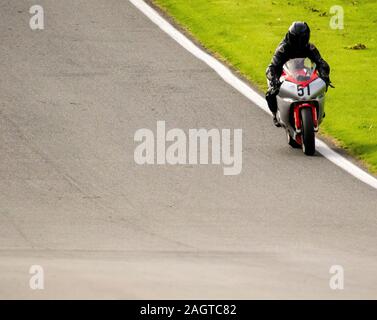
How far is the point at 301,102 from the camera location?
17312 millimetres

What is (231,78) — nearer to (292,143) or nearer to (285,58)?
(285,58)

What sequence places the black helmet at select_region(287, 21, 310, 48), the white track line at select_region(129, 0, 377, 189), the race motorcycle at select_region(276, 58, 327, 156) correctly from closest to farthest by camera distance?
the white track line at select_region(129, 0, 377, 189) < the race motorcycle at select_region(276, 58, 327, 156) < the black helmet at select_region(287, 21, 310, 48)

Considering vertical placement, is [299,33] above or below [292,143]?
above

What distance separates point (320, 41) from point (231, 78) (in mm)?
3429

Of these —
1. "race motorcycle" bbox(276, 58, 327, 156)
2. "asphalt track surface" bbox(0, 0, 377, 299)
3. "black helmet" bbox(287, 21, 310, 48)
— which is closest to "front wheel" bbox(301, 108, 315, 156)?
"race motorcycle" bbox(276, 58, 327, 156)

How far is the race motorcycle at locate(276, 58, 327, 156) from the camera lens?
17109 millimetres

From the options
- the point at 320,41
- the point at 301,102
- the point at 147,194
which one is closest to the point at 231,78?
the point at 320,41

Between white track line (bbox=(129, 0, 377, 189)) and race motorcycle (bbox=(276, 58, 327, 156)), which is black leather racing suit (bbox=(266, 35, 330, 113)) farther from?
white track line (bbox=(129, 0, 377, 189))

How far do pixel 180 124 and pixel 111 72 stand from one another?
11.6 feet

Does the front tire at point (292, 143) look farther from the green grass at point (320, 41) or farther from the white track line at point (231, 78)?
the green grass at point (320, 41)

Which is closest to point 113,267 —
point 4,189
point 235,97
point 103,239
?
point 103,239

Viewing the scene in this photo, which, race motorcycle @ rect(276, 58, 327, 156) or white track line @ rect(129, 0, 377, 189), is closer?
white track line @ rect(129, 0, 377, 189)

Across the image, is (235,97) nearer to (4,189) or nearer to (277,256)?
(4,189)

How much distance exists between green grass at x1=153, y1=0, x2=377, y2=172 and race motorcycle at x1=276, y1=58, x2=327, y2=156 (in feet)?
2.44
